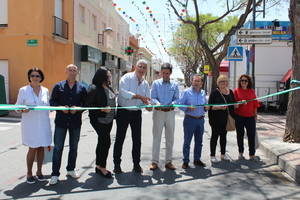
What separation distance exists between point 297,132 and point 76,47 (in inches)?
689

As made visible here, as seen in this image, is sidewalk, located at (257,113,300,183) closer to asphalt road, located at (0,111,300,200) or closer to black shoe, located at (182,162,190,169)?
asphalt road, located at (0,111,300,200)

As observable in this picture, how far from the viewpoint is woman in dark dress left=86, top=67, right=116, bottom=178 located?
5414 mm

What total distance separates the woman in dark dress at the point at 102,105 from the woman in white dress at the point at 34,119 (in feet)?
2.31

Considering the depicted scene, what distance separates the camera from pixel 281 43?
17844 millimetres

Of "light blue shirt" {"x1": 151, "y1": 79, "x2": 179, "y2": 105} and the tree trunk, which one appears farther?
the tree trunk

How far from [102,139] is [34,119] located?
3.69 ft

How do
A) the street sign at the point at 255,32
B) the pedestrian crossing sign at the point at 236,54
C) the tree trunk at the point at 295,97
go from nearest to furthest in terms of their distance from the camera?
the tree trunk at the point at 295,97 → the street sign at the point at 255,32 → the pedestrian crossing sign at the point at 236,54

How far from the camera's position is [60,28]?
20.2 m

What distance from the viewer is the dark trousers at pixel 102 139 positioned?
5547 mm

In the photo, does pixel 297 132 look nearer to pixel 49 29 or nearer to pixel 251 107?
pixel 251 107

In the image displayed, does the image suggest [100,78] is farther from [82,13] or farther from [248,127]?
[82,13]

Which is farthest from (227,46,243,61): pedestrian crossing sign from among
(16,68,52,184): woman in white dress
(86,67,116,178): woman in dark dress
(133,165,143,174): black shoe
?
(16,68,52,184): woman in white dress

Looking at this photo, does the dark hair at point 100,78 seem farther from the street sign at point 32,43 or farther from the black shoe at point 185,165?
the street sign at point 32,43

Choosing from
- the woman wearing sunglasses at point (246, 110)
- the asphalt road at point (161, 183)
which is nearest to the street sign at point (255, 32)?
the woman wearing sunglasses at point (246, 110)
